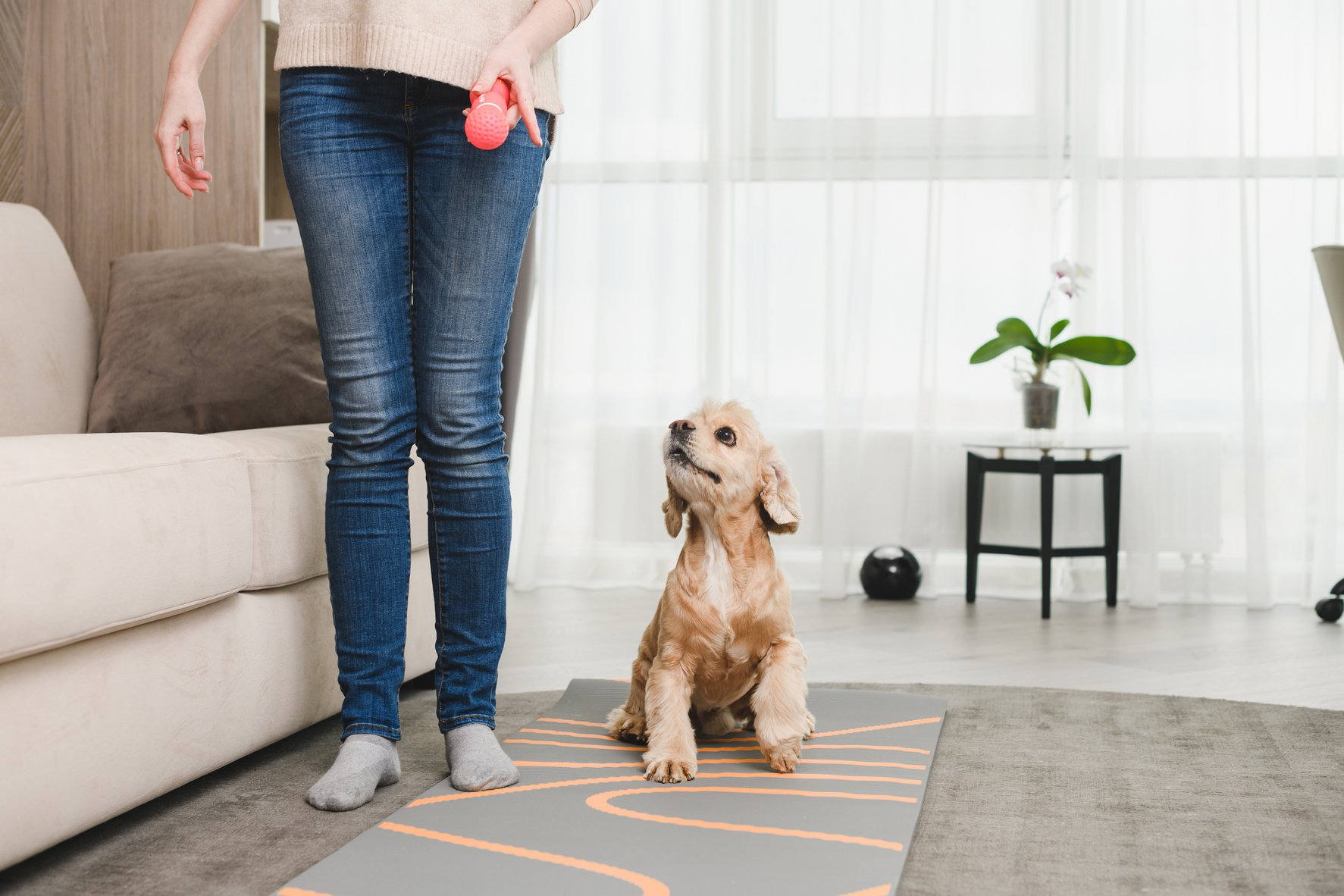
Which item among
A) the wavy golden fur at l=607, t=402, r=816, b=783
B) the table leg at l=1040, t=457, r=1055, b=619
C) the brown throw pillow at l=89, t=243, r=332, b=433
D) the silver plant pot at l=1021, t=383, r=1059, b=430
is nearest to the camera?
the wavy golden fur at l=607, t=402, r=816, b=783

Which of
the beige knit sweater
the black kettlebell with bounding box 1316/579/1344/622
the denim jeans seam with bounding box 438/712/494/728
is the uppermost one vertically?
the beige knit sweater

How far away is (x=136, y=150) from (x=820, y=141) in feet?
5.77

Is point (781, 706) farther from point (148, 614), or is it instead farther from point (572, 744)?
point (148, 614)

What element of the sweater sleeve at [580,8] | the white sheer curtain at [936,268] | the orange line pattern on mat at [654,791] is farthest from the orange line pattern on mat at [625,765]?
the white sheer curtain at [936,268]

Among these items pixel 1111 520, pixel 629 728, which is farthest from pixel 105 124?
pixel 1111 520

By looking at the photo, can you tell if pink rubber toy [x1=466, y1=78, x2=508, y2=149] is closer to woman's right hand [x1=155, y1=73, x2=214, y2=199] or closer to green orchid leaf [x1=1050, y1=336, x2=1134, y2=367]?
woman's right hand [x1=155, y1=73, x2=214, y2=199]

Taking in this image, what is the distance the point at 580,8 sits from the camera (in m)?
1.37

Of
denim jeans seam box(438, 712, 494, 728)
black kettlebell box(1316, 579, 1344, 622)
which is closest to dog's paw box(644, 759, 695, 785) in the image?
denim jeans seam box(438, 712, 494, 728)

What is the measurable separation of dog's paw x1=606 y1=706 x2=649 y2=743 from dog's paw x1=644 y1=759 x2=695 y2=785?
15cm

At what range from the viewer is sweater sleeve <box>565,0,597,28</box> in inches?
53.2

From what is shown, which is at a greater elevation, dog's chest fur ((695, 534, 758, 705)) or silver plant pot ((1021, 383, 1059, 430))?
silver plant pot ((1021, 383, 1059, 430))

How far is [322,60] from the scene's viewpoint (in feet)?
4.34

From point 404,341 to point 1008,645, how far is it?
1594 millimetres

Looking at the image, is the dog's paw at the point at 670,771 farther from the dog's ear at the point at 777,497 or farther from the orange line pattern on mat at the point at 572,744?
the dog's ear at the point at 777,497
